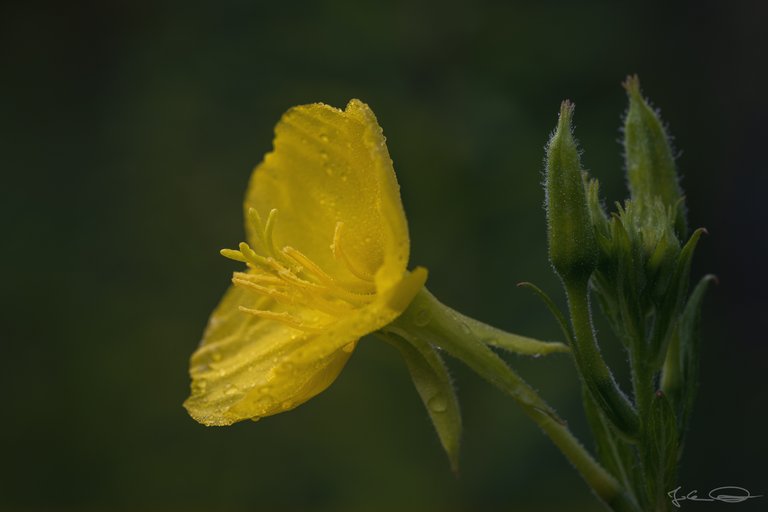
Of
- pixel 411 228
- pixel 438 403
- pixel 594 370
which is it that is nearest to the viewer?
pixel 594 370

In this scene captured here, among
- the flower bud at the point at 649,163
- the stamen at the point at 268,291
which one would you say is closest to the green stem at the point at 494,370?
the stamen at the point at 268,291

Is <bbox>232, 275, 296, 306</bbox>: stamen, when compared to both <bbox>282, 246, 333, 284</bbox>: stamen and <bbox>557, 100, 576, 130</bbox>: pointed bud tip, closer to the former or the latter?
<bbox>282, 246, 333, 284</bbox>: stamen

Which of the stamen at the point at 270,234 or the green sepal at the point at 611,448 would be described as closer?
the green sepal at the point at 611,448

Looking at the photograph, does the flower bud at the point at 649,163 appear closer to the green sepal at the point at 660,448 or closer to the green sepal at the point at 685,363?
the green sepal at the point at 685,363

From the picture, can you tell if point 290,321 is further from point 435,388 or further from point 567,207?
point 567,207

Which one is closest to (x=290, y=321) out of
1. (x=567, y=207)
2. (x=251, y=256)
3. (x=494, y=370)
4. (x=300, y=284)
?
(x=300, y=284)

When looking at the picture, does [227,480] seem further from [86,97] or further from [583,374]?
[583,374]

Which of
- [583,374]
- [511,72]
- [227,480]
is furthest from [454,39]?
[583,374]

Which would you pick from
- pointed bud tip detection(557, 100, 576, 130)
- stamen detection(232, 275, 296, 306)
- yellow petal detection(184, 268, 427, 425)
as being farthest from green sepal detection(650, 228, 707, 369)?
stamen detection(232, 275, 296, 306)
